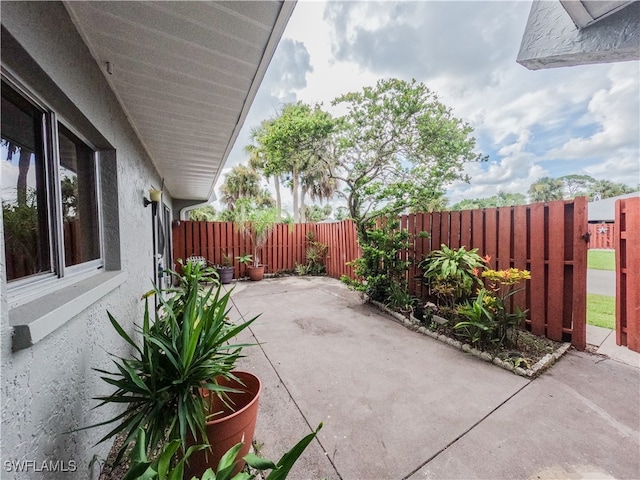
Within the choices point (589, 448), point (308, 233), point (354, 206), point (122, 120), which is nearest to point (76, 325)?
point (122, 120)

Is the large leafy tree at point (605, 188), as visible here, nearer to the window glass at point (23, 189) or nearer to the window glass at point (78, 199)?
the window glass at point (78, 199)

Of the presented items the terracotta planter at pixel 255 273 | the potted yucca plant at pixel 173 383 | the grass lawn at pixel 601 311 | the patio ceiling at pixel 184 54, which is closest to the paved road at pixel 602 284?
the grass lawn at pixel 601 311

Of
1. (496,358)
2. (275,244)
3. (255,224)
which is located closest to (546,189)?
(275,244)

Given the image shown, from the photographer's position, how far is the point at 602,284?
629cm

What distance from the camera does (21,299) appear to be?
1.01 metres

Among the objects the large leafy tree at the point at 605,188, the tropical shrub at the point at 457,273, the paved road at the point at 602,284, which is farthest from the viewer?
the large leafy tree at the point at 605,188

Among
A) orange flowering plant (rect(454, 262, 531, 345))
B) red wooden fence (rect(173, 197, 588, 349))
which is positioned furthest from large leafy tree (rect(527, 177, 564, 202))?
orange flowering plant (rect(454, 262, 531, 345))

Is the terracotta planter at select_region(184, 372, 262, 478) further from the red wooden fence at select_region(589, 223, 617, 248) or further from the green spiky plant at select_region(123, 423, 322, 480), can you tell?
the red wooden fence at select_region(589, 223, 617, 248)

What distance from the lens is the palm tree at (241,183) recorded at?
18219 mm

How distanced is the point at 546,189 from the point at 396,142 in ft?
133

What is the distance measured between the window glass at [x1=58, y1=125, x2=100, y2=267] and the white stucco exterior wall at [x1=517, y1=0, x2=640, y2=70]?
3.61 metres

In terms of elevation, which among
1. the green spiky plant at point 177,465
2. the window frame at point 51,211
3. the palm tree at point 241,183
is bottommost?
the green spiky plant at point 177,465

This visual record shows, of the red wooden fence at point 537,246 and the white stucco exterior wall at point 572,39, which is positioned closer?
the white stucco exterior wall at point 572,39

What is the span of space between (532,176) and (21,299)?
49325 millimetres
